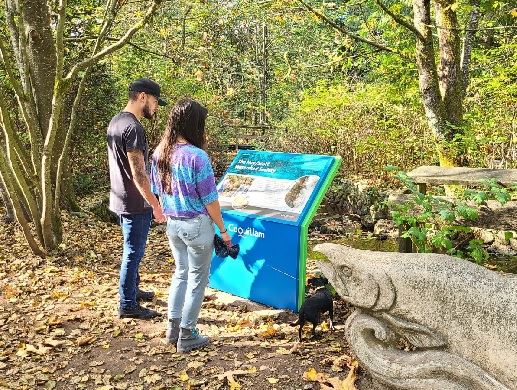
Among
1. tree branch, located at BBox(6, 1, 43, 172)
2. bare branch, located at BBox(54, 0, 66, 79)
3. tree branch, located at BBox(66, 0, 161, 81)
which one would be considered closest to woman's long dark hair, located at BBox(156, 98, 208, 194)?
Answer: tree branch, located at BBox(66, 0, 161, 81)

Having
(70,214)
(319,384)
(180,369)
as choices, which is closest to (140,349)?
(180,369)

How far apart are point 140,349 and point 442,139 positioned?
6133 millimetres

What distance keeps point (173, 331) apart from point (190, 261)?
0.68 metres

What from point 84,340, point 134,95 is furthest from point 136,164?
point 84,340

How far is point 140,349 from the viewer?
411 cm

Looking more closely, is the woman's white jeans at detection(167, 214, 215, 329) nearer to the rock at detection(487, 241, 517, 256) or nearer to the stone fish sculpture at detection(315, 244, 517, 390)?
the stone fish sculpture at detection(315, 244, 517, 390)

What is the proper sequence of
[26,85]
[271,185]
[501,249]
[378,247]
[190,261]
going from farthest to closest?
[378,247] → [501,249] → [26,85] → [271,185] → [190,261]

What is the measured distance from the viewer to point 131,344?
4.22m

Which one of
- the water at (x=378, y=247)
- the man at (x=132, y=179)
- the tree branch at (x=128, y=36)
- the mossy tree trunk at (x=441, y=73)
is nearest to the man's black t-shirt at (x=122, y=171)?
the man at (x=132, y=179)

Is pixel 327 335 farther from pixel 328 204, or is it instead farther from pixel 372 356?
pixel 328 204

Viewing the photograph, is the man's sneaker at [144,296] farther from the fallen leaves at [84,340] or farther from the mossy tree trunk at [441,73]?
the mossy tree trunk at [441,73]

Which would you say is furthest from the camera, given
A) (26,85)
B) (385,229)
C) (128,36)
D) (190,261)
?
(385,229)

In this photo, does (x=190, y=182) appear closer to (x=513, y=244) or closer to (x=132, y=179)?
(x=132, y=179)

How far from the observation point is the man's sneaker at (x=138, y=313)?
15.4ft
